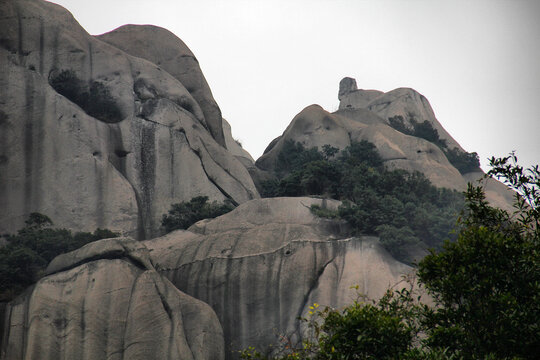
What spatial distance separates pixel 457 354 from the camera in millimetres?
17094

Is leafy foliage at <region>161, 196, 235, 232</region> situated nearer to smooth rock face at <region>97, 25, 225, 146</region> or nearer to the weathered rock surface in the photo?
smooth rock face at <region>97, 25, 225, 146</region>

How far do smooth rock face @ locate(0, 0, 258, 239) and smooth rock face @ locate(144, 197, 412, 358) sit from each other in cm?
818

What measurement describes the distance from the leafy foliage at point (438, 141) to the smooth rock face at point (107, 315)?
35598 mm

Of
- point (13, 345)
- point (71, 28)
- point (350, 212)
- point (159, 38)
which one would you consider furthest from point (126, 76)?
point (13, 345)

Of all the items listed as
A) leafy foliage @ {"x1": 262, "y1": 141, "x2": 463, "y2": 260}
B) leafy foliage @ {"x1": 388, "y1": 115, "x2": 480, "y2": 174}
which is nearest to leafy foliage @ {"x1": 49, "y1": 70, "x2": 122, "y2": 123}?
leafy foliage @ {"x1": 262, "y1": 141, "x2": 463, "y2": 260}

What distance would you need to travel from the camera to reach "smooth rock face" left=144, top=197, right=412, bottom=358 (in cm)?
3562

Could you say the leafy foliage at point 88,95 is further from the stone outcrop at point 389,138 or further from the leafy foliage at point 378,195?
the stone outcrop at point 389,138

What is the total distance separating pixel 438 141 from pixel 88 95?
3140 centimetres

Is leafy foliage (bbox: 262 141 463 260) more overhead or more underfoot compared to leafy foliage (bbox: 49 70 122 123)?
more underfoot

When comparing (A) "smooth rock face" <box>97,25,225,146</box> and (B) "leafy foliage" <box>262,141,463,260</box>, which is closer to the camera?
(B) "leafy foliage" <box>262,141,463,260</box>

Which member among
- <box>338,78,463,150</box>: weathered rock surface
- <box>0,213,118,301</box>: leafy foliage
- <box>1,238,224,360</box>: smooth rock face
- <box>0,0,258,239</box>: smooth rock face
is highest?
<box>338,78,463,150</box>: weathered rock surface

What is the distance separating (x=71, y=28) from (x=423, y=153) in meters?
26.6

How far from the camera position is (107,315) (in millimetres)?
32438

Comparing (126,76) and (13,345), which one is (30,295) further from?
(126,76)
